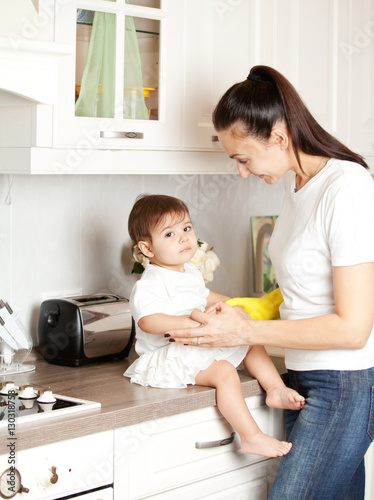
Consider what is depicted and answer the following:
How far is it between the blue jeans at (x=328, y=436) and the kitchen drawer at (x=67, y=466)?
416 millimetres

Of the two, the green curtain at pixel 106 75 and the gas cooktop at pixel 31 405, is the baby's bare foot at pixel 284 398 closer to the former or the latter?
the gas cooktop at pixel 31 405

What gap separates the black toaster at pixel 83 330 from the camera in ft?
6.21

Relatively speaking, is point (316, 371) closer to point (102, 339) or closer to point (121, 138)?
point (102, 339)

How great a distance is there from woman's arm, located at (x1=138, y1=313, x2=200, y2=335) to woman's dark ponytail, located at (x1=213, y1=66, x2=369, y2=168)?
0.45 m

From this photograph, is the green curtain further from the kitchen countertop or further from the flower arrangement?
the kitchen countertop

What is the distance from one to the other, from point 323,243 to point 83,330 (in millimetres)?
700

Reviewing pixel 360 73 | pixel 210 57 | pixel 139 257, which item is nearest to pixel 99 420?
pixel 139 257

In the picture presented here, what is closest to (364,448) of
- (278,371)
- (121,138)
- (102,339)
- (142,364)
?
(278,371)

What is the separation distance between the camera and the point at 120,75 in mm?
1747

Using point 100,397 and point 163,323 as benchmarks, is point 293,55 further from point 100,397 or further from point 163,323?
point 100,397

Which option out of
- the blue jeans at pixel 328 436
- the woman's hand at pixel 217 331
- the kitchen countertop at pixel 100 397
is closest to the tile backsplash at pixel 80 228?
the kitchen countertop at pixel 100 397

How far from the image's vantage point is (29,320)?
80.2 inches

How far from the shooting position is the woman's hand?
1618mm

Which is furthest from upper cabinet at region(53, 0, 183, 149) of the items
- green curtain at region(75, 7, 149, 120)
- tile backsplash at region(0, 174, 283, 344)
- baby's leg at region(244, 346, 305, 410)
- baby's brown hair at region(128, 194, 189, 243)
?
baby's leg at region(244, 346, 305, 410)
